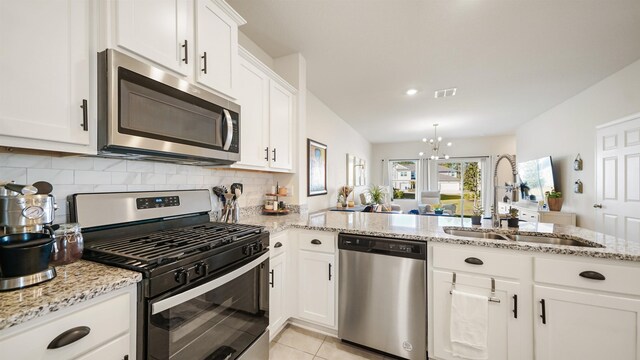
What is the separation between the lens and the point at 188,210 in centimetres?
167

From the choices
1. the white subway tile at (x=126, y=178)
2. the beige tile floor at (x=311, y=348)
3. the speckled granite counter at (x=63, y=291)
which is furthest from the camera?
the beige tile floor at (x=311, y=348)

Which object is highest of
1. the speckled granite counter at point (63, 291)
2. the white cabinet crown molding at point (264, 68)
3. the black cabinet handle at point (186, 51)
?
the white cabinet crown molding at point (264, 68)

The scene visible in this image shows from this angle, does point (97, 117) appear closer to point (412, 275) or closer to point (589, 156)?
point (412, 275)

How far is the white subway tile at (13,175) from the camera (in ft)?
3.25

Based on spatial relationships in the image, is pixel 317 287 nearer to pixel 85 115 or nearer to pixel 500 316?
pixel 500 316

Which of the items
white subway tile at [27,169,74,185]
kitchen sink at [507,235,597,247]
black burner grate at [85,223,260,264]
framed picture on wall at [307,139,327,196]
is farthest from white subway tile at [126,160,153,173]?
kitchen sink at [507,235,597,247]

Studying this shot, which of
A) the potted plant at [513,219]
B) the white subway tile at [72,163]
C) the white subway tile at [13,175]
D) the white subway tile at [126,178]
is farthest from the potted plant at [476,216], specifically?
the white subway tile at [13,175]

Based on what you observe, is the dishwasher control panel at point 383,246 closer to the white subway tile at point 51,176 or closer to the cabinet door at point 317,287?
the cabinet door at point 317,287

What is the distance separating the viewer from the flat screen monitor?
434 cm

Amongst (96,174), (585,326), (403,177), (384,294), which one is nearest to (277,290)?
(384,294)

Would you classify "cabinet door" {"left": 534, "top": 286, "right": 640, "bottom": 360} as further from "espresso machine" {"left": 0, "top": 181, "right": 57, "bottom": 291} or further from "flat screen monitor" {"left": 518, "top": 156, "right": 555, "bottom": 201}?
"flat screen monitor" {"left": 518, "top": 156, "right": 555, "bottom": 201}

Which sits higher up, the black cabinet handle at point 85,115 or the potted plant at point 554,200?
the black cabinet handle at point 85,115

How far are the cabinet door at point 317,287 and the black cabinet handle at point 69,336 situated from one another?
1.38m

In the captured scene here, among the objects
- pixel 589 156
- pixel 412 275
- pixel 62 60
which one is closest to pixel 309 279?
pixel 412 275
